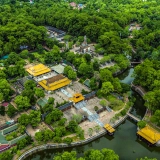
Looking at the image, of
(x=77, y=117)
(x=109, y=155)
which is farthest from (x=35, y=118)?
(x=109, y=155)

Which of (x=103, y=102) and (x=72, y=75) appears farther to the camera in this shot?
(x=72, y=75)

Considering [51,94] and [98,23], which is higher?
[98,23]

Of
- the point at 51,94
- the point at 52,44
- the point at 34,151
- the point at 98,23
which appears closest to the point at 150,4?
the point at 98,23

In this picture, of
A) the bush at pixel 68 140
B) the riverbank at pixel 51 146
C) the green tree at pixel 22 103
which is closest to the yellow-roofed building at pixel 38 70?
the green tree at pixel 22 103

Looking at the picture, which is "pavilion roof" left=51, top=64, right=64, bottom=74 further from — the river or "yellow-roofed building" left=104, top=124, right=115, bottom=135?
the river

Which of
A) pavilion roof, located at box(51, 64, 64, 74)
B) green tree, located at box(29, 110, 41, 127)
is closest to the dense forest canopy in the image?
pavilion roof, located at box(51, 64, 64, 74)

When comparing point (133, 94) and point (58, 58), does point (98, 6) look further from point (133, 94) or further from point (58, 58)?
point (133, 94)

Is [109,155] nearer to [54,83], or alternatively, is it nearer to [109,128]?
[109,128]
